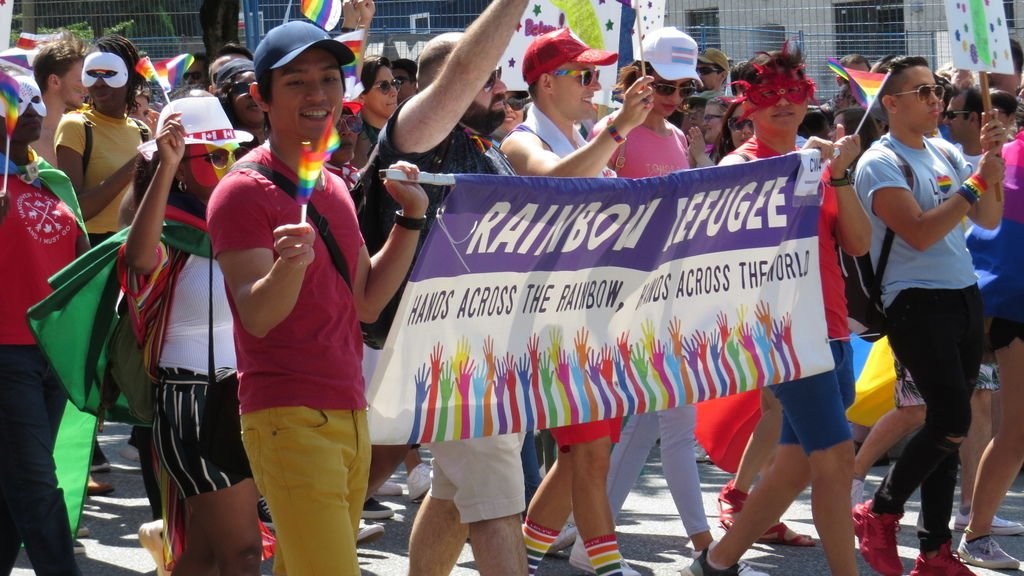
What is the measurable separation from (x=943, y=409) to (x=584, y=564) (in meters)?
1.59

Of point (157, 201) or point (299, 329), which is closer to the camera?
point (299, 329)

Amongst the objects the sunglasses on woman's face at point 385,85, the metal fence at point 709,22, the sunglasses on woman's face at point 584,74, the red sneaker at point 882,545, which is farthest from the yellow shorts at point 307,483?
the metal fence at point 709,22

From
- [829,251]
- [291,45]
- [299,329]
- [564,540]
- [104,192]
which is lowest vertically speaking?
[564,540]

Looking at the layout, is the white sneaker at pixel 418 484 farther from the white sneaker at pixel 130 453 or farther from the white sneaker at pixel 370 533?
the white sneaker at pixel 130 453

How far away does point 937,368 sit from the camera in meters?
5.81

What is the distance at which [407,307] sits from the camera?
170 inches

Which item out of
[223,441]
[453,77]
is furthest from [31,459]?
[453,77]

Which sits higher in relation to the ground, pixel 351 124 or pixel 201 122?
pixel 201 122

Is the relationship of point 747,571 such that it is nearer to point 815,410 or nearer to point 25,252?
point 815,410

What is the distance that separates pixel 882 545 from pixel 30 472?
3329 mm

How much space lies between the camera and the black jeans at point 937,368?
19.1 feet

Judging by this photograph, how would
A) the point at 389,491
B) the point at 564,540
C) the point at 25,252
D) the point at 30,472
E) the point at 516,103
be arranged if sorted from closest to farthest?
the point at 30,472 < the point at 25,252 < the point at 564,540 < the point at 389,491 < the point at 516,103

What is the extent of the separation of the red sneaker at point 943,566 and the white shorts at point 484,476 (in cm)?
218

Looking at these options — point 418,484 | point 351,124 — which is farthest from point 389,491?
point 351,124
